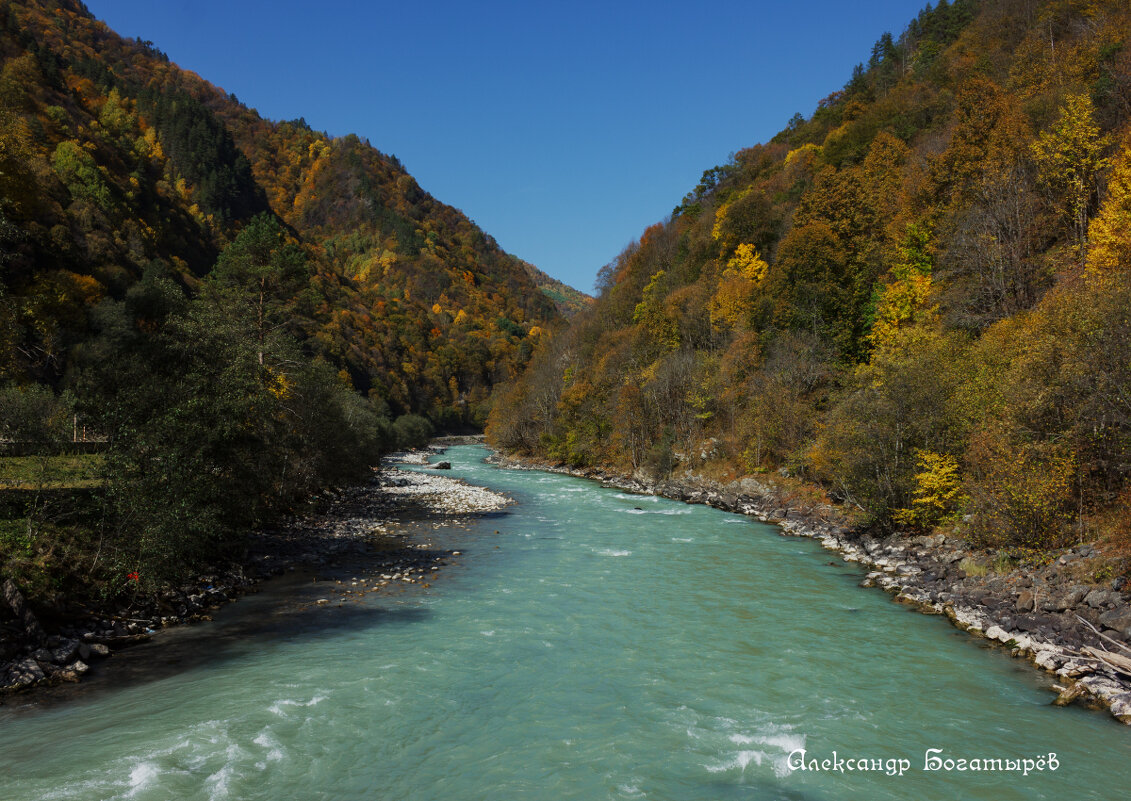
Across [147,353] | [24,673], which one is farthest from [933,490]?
[147,353]

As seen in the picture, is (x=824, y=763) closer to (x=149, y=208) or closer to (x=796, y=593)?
(x=796, y=593)

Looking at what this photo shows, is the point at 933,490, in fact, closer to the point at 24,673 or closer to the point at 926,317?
the point at 926,317

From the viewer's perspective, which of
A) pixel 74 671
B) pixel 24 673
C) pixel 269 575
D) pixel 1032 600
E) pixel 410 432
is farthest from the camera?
pixel 410 432

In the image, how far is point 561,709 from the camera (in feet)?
36.2

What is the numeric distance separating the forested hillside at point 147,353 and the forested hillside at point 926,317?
930 inches

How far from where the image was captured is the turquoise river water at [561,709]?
8711mm

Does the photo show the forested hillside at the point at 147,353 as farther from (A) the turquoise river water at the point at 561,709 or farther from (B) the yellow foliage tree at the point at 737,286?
(B) the yellow foliage tree at the point at 737,286

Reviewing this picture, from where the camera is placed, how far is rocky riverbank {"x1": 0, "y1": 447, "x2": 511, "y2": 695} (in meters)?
11.5

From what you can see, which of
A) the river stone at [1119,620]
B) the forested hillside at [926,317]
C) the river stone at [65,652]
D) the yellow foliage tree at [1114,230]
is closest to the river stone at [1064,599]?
the river stone at [1119,620]

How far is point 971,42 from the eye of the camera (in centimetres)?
5703

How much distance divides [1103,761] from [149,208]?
9123cm

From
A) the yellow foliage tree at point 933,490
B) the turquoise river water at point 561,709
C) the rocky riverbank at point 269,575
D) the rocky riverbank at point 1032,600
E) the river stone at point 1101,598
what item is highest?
the yellow foliage tree at point 933,490

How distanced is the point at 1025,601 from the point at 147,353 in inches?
1055

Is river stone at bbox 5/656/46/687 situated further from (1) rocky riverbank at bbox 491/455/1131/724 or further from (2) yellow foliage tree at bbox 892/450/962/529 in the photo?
(2) yellow foliage tree at bbox 892/450/962/529
